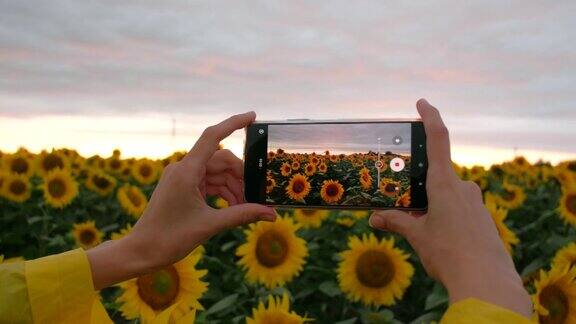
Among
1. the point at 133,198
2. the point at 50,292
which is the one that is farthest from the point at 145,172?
the point at 50,292

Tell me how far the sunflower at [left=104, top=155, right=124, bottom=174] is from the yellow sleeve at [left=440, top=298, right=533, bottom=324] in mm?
9871

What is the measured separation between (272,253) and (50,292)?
10.8ft

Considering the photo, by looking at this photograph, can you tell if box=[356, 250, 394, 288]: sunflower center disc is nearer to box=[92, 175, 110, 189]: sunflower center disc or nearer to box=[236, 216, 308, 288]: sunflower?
box=[236, 216, 308, 288]: sunflower

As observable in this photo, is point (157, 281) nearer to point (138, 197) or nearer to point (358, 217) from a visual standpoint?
point (358, 217)

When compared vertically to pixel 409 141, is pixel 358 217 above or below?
below

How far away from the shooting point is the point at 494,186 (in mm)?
9594

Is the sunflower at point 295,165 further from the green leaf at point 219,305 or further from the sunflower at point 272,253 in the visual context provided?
the sunflower at point 272,253

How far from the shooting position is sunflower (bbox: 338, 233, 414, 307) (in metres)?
4.59

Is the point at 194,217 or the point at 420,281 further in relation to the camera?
the point at 420,281

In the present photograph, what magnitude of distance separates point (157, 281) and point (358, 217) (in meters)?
→ 2.60

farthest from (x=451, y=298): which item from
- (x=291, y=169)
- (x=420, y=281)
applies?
(x=420, y=281)

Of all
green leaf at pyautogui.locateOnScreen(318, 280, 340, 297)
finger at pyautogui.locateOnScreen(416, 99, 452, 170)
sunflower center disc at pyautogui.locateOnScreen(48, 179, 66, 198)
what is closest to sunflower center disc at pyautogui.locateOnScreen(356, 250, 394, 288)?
green leaf at pyautogui.locateOnScreen(318, 280, 340, 297)

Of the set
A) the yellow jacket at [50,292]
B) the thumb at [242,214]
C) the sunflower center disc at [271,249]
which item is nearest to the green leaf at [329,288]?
the sunflower center disc at [271,249]

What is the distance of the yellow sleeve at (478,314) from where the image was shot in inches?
51.9
